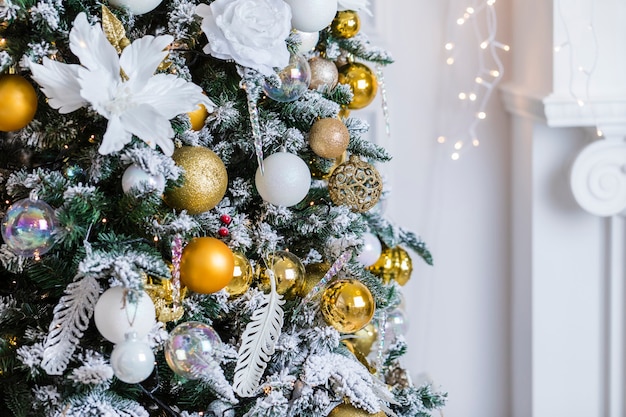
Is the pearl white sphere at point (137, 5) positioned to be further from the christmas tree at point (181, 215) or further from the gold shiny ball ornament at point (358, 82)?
the gold shiny ball ornament at point (358, 82)

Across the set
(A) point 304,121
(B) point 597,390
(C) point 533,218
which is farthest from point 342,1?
(B) point 597,390

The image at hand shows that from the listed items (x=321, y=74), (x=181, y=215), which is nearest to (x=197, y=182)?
(x=181, y=215)

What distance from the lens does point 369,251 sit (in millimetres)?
1181

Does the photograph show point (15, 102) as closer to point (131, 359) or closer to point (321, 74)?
point (131, 359)

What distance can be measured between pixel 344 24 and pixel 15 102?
477mm

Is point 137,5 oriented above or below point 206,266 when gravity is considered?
above

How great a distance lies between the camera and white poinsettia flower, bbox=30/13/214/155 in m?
0.81

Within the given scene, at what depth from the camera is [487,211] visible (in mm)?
1634

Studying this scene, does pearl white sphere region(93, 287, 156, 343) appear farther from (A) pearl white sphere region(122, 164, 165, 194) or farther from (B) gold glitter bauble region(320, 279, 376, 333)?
(B) gold glitter bauble region(320, 279, 376, 333)

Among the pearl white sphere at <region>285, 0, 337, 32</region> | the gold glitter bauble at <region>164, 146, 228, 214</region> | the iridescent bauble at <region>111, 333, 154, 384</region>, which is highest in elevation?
the pearl white sphere at <region>285, 0, 337, 32</region>

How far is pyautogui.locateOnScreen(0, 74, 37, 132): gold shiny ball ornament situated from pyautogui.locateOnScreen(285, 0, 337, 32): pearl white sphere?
317 millimetres

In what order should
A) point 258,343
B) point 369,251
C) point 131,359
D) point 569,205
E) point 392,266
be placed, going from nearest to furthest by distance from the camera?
1. point 131,359
2. point 258,343
3. point 369,251
4. point 392,266
5. point 569,205

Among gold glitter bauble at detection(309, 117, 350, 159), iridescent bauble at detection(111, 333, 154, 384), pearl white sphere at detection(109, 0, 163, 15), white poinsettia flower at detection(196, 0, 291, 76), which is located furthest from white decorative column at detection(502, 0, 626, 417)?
iridescent bauble at detection(111, 333, 154, 384)

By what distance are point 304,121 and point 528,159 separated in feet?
2.14
